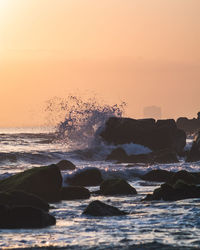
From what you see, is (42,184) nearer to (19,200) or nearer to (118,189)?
(118,189)

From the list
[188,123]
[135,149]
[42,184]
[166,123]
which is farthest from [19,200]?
[188,123]

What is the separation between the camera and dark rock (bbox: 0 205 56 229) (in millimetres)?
13156

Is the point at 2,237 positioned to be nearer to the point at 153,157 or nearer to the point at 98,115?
the point at 153,157

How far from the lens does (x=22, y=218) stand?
43.6ft

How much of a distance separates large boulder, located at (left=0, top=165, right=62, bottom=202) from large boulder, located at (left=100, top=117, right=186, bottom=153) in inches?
1057

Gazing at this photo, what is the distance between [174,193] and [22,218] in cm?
621

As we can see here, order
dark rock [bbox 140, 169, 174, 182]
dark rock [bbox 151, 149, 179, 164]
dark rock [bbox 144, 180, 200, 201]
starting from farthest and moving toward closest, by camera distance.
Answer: dark rock [bbox 151, 149, 179, 164], dark rock [bbox 140, 169, 174, 182], dark rock [bbox 144, 180, 200, 201]

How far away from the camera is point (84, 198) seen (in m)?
18.8

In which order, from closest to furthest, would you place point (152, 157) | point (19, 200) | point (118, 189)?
1. point (19, 200)
2. point (118, 189)
3. point (152, 157)

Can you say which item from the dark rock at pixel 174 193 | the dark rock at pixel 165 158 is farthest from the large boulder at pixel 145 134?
the dark rock at pixel 174 193

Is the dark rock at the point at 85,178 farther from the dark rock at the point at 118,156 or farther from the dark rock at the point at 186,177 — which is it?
the dark rock at the point at 118,156

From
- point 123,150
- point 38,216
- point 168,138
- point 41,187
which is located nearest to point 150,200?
point 41,187

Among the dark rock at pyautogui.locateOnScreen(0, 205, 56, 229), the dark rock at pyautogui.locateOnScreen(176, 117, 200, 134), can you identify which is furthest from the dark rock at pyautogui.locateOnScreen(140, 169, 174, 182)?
the dark rock at pyautogui.locateOnScreen(176, 117, 200, 134)

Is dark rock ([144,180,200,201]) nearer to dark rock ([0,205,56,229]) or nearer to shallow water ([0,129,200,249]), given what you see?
shallow water ([0,129,200,249])
